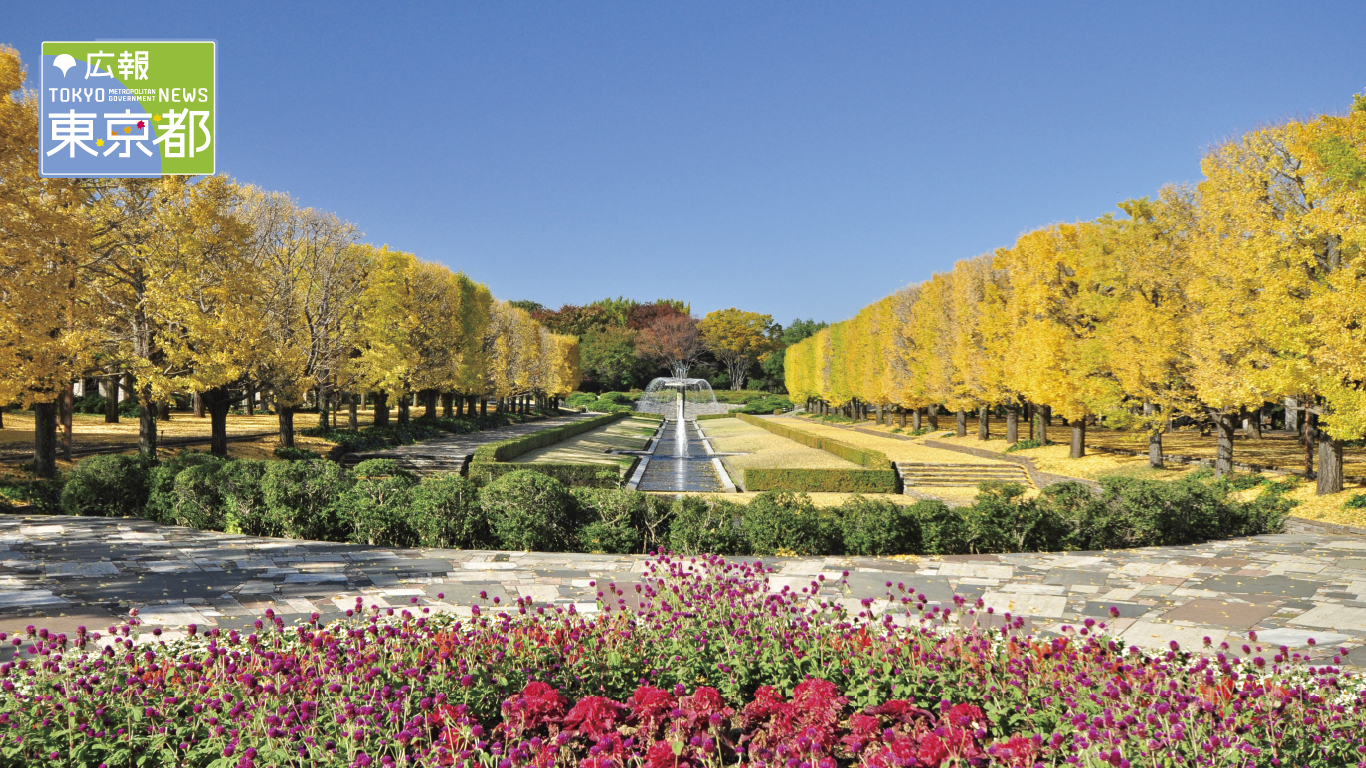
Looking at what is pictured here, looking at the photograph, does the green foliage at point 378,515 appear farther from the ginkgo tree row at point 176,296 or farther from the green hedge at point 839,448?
the green hedge at point 839,448

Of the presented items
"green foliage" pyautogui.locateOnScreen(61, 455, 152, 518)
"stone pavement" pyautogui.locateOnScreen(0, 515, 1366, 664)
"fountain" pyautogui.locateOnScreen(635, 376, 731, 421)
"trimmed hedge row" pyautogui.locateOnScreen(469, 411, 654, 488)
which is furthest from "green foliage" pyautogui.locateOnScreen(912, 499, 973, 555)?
"fountain" pyautogui.locateOnScreen(635, 376, 731, 421)

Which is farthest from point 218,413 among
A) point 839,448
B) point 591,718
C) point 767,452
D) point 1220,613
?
point 1220,613

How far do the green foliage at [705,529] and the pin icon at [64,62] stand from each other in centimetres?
1083

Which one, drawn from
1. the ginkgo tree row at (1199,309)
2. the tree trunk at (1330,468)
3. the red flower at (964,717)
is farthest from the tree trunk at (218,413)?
the tree trunk at (1330,468)

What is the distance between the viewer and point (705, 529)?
8594 mm

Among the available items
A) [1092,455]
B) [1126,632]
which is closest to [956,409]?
Answer: [1092,455]

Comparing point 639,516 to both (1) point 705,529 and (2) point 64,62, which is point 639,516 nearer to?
(1) point 705,529

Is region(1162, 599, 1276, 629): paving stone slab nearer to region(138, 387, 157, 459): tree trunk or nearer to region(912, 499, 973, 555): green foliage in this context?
region(912, 499, 973, 555): green foliage

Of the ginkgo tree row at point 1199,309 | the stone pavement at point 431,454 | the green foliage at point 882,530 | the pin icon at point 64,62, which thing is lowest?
the stone pavement at point 431,454

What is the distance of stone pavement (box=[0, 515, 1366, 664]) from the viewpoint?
5.68 meters

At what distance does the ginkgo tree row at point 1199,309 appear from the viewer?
42.3ft

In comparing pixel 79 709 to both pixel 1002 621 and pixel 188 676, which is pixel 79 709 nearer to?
pixel 188 676

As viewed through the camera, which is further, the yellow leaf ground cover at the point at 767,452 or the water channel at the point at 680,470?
the yellow leaf ground cover at the point at 767,452

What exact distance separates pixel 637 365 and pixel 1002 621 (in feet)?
271
